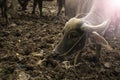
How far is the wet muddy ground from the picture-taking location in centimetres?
592

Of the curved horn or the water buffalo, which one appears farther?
the water buffalo

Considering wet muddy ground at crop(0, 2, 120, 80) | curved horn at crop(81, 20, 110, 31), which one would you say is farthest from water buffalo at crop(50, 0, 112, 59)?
wet muddy ground at crop(0, 2, 120, 80)

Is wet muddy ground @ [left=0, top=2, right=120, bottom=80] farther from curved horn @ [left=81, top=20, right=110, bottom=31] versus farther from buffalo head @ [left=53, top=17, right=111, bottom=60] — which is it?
curved horn @ [left=81, top=20, right=110, bottom=31]

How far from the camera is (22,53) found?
6.82m

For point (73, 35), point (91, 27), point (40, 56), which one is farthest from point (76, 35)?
point (40, 56)

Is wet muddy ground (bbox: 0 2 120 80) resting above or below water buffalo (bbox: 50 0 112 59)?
below

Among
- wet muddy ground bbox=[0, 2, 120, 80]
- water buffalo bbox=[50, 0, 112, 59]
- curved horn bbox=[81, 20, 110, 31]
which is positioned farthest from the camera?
wet muddy ground bbox=[0, 2, 120, 80]

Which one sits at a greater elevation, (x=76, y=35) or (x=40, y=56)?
(x=76, y=35)

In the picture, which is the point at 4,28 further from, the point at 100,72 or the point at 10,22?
the point at 100,72

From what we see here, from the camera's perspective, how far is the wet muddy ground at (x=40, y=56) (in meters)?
5.92

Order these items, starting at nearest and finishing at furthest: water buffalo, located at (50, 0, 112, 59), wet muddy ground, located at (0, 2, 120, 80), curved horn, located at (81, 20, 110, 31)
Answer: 1. curved horn, located at (81, 20, 110, 31)
2. water buffalo, located at (50, 0, 112, 59)
3. wet muddy ground, located at (0, 2, 120, 80)

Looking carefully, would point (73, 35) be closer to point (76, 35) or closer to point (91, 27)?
point (76, 35)

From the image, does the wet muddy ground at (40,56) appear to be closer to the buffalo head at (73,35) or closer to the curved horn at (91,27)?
the buffalo head at (73,35)

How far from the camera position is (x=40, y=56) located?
6.69m
